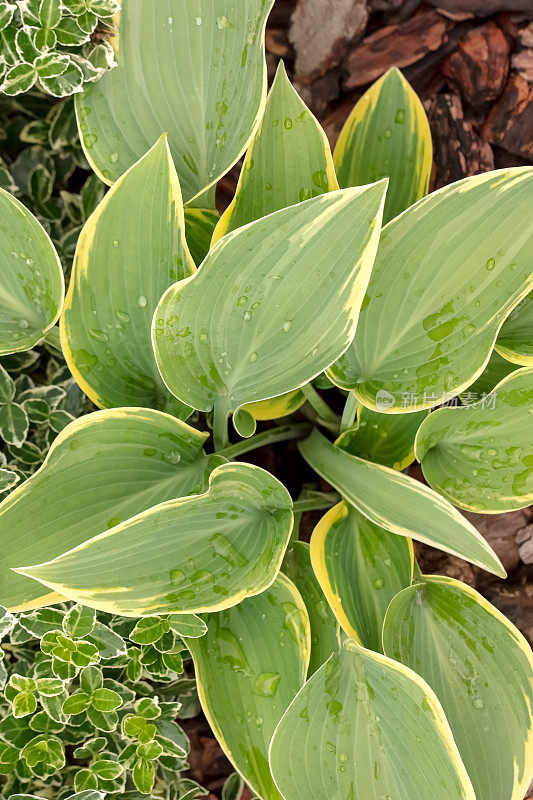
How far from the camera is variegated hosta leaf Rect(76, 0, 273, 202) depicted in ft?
2.75

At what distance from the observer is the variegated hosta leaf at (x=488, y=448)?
83 centimetres

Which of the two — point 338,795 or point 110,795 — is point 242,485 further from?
point 110,795

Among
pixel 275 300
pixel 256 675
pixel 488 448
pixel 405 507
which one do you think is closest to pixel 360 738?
pixel 256 675

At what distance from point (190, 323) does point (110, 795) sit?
2.43 feet

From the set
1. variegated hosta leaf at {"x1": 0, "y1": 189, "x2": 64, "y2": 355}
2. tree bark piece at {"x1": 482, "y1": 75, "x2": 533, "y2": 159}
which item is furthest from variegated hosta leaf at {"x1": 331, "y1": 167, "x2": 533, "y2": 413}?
tree bark piece at {"x1": 482, "y1": 75, "x2": 533, "y2": 159}

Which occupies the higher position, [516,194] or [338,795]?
[516,194]

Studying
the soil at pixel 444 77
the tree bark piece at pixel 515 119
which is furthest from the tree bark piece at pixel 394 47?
the tree bark piece at pixel 515 119

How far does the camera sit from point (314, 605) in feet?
3.07

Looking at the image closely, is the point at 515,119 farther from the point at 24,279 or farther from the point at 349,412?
the point at 24,279

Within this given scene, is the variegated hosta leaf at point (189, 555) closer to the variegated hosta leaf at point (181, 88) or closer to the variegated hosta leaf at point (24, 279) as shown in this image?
the variegated hosta leaf at point (24, 279)

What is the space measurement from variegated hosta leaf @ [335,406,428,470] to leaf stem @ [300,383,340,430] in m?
0.06

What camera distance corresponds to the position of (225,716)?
855mm

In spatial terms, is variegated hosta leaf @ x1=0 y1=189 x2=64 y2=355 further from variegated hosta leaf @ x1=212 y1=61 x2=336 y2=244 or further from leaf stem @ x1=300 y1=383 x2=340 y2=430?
leaf stem @ x1=300 y1=383 x2=340 y2=430

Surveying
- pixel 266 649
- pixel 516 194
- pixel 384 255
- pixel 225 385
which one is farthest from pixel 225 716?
pixel 516 194
